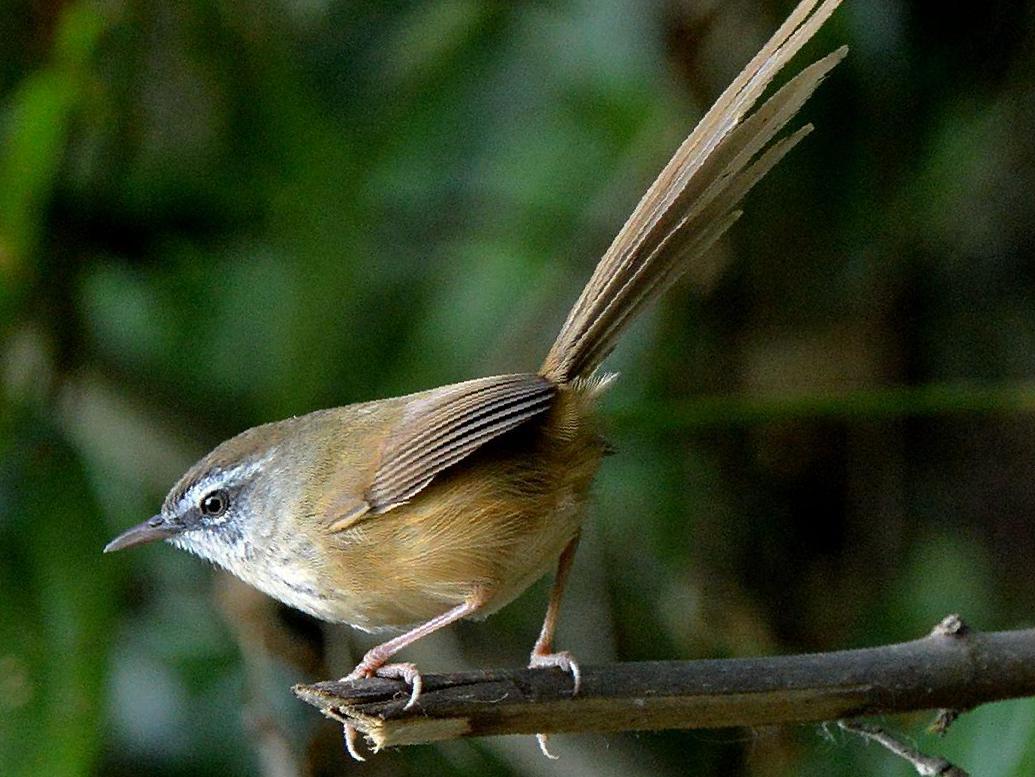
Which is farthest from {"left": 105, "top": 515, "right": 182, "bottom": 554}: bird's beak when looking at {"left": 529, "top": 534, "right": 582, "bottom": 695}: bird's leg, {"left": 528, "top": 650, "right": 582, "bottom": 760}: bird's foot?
{"left": 528, "top": 650, "right": 582, "bottom": 760}: bird's foot

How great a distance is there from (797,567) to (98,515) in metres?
2.31

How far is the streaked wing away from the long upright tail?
181mm

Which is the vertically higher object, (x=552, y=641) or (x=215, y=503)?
(x=215, y=503)

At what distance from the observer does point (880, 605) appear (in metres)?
4.18

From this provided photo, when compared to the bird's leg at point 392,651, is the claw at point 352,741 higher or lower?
lower

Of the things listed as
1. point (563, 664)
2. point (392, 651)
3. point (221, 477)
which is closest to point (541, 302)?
point (221, 477)

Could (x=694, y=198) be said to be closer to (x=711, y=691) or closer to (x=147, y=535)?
(x=711, y=691)

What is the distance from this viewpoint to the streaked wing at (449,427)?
2.57m

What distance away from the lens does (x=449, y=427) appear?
2.65 meters

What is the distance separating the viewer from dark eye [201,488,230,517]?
3.13m

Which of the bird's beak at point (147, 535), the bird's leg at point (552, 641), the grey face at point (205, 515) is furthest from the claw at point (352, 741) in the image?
the bird's beak at point (147, 535)

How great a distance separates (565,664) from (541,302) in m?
2.15

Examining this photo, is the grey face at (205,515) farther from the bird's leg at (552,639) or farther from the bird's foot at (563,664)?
the bird's foot at (563,664)

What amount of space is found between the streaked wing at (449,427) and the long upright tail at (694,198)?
18 centimetres
